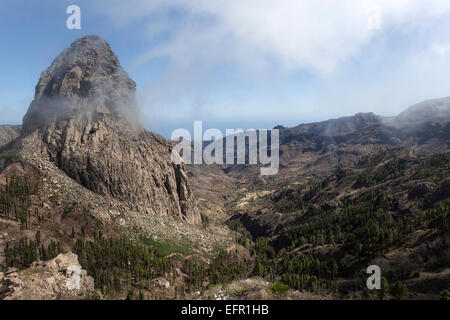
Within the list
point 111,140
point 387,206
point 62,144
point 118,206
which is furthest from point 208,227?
point 387,206

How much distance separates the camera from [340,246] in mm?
118812

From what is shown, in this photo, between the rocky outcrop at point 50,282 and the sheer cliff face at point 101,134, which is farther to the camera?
the sheer cliff face at point 101,134

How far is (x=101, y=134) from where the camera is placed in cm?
12938

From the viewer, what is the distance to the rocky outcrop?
180ft

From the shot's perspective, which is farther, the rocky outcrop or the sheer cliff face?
the sheer cliff face

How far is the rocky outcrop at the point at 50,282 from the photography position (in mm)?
54812

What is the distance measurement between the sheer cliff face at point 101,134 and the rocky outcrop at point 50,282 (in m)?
50.9

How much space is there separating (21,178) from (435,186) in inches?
7501

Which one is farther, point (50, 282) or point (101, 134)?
point (101, 134)

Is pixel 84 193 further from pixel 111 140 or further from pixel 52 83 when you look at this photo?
pixel 52 83

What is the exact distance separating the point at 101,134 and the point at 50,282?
79526mm

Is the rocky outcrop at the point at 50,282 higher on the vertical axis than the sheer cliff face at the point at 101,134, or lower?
lower

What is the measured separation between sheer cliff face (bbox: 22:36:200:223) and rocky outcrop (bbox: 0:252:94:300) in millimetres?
50853

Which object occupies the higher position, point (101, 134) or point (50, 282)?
point (101, 134)
